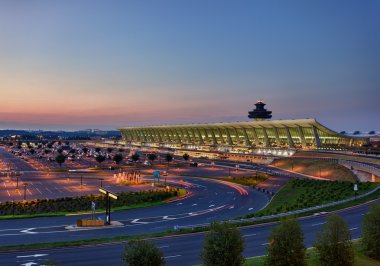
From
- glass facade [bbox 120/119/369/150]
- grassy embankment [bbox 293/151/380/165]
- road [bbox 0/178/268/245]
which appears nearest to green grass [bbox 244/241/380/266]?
road [bbox 0/178/268/245]

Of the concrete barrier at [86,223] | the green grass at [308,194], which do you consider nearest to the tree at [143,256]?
the concrete barrier at [86,223]

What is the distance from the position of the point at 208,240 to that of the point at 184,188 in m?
59.1

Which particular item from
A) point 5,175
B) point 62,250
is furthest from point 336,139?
point 62,250

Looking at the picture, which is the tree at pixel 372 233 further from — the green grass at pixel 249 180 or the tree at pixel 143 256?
the green grass at pixel 249 180

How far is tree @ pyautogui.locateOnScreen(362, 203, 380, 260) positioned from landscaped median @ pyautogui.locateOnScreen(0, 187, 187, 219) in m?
38.2

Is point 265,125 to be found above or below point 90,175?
above

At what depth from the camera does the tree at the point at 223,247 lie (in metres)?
16.5

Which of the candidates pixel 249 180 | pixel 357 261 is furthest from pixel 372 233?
pixel 249 180

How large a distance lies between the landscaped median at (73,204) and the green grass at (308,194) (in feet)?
56.7

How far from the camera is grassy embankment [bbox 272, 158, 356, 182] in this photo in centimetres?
8319

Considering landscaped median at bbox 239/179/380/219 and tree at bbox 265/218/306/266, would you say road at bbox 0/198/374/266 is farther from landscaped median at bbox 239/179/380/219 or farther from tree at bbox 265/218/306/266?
landscaped median at bbox 239/179/380/219

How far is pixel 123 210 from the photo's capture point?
5294 centimetres

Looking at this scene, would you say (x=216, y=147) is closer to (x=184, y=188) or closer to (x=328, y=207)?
(x=184, y=188)

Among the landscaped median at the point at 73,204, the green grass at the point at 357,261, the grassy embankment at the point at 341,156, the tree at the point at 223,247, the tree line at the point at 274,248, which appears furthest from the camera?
the grassy embankment at the point at 341,156
